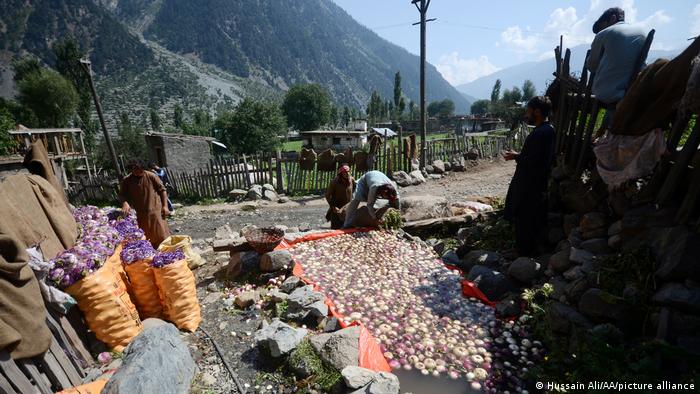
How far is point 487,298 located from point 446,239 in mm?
2239

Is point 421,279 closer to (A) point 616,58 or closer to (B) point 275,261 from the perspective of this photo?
(B) point 275,261

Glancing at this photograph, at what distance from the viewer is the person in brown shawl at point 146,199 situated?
545 cm

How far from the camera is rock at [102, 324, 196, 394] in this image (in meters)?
2.38

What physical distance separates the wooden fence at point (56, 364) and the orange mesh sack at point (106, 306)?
139 mm

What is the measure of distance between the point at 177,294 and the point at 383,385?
2.56 metres

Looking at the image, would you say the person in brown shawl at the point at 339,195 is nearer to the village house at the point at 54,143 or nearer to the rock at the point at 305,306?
the rock at the point at 305,306

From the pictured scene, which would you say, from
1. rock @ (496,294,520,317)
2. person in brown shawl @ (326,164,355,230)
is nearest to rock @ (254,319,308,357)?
rock @ (496,294,520,317)

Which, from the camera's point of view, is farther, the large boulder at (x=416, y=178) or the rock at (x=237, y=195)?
the large boulder at (x=416, y=178)

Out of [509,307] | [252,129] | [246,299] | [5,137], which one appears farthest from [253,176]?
[252,129]

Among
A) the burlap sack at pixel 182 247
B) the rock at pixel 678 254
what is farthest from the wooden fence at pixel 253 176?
the rock at pixel 678 254

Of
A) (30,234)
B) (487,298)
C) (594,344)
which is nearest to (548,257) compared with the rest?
(487,298)

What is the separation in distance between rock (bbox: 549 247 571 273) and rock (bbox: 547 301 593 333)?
68 cm

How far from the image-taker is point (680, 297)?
2.56 m

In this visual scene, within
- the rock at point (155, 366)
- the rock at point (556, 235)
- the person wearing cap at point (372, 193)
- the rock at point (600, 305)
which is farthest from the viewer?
the person wearing cap at point (372, 193)
